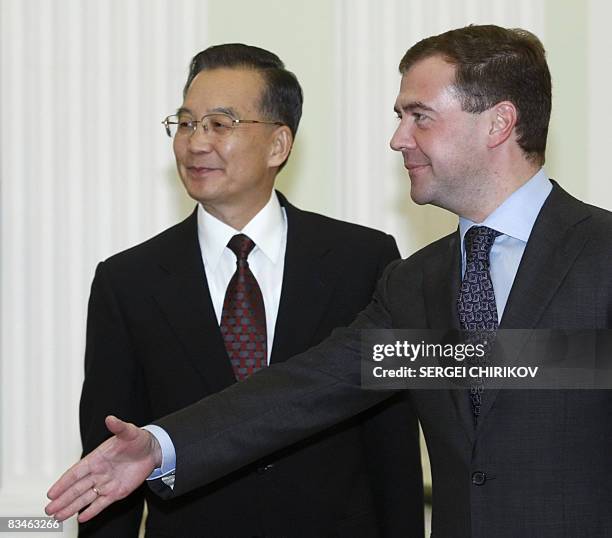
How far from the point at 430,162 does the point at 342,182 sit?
1.49 meters

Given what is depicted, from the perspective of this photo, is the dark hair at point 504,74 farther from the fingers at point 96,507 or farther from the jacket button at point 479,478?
the fingers at point 96,507

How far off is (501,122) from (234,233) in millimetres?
790

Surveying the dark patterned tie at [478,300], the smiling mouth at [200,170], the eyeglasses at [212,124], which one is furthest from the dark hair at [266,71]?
the dark patterned tie at [478,300]

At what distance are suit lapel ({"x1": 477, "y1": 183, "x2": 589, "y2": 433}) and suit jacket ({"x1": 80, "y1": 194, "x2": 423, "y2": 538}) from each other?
0.69 metres

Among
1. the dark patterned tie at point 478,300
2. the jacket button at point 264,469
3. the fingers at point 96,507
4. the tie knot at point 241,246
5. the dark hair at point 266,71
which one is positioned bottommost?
the fingers at point 96,507

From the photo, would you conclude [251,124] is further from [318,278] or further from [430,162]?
[430,162]

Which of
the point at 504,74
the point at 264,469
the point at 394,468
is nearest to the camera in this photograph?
the point at 504,74

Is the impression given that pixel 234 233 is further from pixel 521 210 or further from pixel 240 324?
pixel 521 210

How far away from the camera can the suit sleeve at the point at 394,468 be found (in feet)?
9.14

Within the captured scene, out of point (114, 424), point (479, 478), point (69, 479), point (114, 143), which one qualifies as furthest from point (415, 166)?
point (114, 143)

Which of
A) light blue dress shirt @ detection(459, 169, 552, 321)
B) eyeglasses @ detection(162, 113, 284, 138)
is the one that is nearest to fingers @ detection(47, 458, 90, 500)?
light blue dress shirt @ detection(459, 169, 552, 321)

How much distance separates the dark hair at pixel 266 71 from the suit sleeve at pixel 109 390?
651mm

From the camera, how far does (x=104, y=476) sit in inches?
88.7

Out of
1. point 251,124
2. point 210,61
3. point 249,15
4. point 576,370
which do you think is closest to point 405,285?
point 576,370
